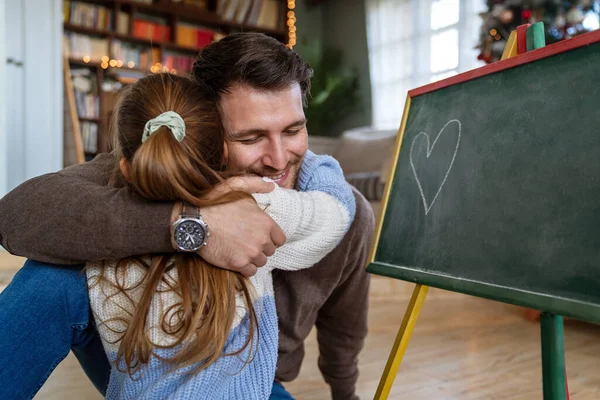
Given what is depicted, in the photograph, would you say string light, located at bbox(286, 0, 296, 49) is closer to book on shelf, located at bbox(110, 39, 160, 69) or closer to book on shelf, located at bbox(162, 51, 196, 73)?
book on shelf, located at bbox(162, 51, 196, 73)

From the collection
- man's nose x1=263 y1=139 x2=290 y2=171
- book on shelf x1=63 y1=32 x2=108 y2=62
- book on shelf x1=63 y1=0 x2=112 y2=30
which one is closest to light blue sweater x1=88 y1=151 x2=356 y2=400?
man's nose x1=263 y1=139 x2=290 y2=171

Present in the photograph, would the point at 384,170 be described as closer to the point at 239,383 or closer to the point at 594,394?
the point at 594,394

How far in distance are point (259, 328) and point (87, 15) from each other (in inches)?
177

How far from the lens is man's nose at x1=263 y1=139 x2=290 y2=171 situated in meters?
1.12

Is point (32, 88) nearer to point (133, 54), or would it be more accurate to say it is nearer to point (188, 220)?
point (133, 54)

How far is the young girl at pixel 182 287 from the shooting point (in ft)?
2.62

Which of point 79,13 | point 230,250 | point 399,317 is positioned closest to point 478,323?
point 399,317

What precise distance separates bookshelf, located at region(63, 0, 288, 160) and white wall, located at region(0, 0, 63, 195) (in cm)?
119

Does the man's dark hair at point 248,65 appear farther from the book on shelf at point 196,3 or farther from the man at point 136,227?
the book on shelf at point 196,3

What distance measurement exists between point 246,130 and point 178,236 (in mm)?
366

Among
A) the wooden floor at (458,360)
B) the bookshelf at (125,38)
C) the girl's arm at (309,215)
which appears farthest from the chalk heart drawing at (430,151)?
the bookshelf at (125,38)

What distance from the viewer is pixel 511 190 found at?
839mm

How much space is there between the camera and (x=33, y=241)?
86 centimetres

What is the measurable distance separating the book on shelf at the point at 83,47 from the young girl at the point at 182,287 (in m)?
4.08
